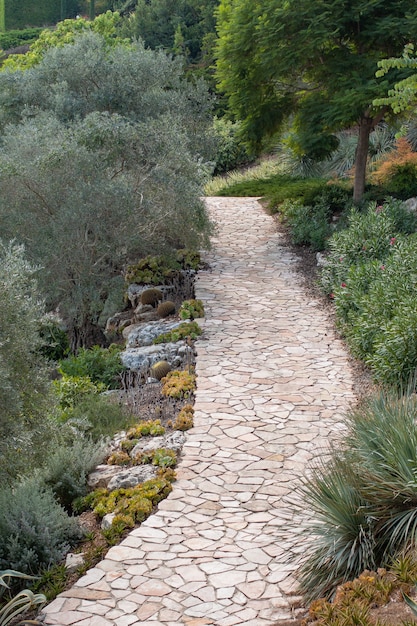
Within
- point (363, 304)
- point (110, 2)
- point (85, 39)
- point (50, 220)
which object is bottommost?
point (363, 304)

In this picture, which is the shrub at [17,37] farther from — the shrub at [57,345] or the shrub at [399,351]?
the shrub at [399,351]

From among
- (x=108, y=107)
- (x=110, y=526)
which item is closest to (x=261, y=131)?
(x=108, y=107)

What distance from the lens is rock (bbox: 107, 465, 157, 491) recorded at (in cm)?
713

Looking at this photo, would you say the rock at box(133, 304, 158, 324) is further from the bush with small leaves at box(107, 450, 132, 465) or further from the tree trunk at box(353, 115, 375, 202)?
the tree trunk at box(353, 115, 375, 202)

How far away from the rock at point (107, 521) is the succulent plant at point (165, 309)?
6.49 meters

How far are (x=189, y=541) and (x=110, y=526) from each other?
29.5 inches

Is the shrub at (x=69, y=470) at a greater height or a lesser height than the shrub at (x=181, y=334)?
greater

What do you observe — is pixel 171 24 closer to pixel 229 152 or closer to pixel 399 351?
pixel 229 152

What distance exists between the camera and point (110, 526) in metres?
6.44

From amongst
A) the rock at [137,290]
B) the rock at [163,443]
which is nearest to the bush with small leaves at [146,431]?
the rock at [163,443]

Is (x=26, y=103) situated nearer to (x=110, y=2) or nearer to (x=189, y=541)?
(x=189, y=541)

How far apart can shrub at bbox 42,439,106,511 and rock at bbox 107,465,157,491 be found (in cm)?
32

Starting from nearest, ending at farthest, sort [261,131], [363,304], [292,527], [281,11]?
[292,527] < [363,304] < [281,11] < [261,131]

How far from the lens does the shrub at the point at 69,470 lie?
716 centimetres
